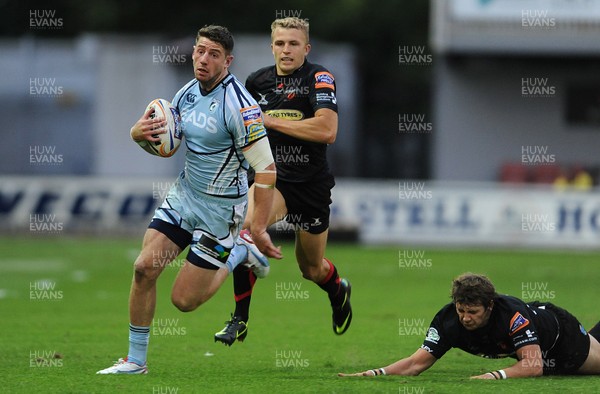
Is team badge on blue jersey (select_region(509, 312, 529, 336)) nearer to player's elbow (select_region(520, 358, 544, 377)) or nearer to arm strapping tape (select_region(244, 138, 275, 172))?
player's elbow (select_region(520, 358, 544, 377))

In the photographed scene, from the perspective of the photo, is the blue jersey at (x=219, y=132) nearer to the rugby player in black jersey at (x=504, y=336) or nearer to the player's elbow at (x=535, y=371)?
the rugby player in black jersey at (x=504, y=336)

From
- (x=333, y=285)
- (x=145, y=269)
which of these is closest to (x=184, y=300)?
(x=145, y=269)

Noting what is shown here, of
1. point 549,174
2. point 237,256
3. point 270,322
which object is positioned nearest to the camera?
point 237,256

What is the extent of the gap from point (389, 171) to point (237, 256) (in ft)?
99.1

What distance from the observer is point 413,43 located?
44.7 m

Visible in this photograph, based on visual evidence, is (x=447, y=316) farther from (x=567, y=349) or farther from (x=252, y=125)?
(x=252, y=125)

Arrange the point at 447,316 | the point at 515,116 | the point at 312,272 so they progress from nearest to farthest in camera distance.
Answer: the point at 447,316
the point at 312,272
the point at 515,116

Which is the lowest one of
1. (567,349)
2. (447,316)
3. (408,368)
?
(408,368)

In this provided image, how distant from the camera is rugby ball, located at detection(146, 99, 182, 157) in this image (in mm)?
8992

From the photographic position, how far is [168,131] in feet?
29.5

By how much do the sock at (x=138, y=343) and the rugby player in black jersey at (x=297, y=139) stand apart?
0.77 metres

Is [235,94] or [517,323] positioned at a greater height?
[235,94]

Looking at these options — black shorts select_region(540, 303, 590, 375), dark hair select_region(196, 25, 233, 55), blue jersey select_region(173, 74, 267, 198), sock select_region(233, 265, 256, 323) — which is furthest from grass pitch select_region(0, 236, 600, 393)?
dark hair select_region(196, 25, 233, 55)

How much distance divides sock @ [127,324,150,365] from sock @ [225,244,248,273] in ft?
3.55
